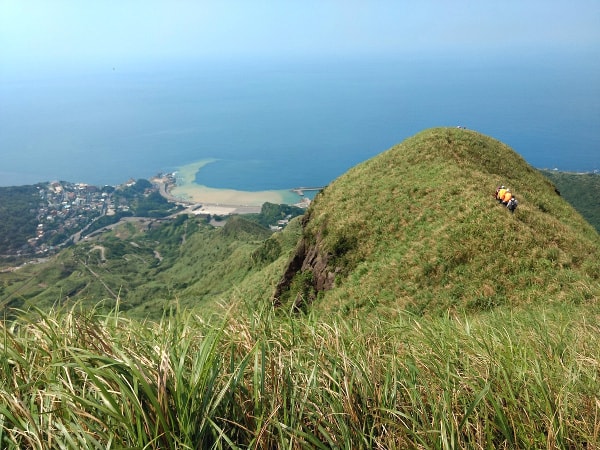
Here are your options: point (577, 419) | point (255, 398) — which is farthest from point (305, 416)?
point (577, 419)

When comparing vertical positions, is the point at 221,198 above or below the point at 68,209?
above

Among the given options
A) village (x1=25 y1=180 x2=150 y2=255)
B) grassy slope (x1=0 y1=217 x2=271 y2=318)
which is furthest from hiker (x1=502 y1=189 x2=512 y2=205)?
village (x1=25 y1=180 x2=150 y2=255)

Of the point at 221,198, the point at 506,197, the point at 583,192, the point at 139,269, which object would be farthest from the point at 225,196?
the point at 506,197

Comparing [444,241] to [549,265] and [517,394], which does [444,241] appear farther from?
[517,394]

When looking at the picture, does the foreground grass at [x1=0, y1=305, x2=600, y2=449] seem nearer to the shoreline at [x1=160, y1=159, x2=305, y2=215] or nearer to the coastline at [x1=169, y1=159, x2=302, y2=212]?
the shoreline at [x1=160, y1=159, x2=305, y2=215]

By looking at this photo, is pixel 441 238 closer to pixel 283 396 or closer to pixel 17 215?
pixel 283 396
